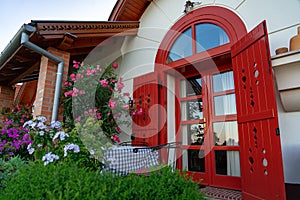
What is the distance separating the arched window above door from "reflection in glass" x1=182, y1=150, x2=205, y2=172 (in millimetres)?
1782

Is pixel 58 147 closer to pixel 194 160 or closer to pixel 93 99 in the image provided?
pixel 93 99

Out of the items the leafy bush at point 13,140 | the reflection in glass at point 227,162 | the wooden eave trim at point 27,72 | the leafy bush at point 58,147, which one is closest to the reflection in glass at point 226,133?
the reflection in glass at point 227,162

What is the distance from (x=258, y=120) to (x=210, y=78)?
1.41 metres

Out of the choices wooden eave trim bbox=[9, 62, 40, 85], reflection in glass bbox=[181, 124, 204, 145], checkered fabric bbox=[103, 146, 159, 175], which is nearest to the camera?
checkered fabric bbox=[103, 146, 159, 175]

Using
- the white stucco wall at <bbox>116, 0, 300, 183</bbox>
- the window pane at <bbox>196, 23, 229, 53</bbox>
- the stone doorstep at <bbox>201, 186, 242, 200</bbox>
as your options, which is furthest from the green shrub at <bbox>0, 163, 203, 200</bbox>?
the window pane at <bbox>196, 23, 229, 53</bbox>

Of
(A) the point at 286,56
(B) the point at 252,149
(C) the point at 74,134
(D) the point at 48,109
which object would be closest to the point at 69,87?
(D) the point at 48,109

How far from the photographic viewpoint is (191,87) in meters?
3.80

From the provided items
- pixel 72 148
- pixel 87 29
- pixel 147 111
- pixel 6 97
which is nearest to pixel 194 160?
pixel 147 111

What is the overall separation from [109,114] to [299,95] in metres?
2.79

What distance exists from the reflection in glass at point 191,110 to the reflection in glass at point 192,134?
16cm

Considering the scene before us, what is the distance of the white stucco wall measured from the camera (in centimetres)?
234

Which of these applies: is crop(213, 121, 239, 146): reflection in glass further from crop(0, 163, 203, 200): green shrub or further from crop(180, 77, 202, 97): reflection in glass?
crop(0, 163, 203, 200): green shrub

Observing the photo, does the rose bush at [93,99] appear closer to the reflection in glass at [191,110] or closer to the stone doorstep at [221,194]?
the reflection in glass at [191,110]

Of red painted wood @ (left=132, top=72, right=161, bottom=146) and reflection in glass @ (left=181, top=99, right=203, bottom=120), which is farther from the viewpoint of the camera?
red painted wood @ (left=132, top=72, right=161, bottom=146)
